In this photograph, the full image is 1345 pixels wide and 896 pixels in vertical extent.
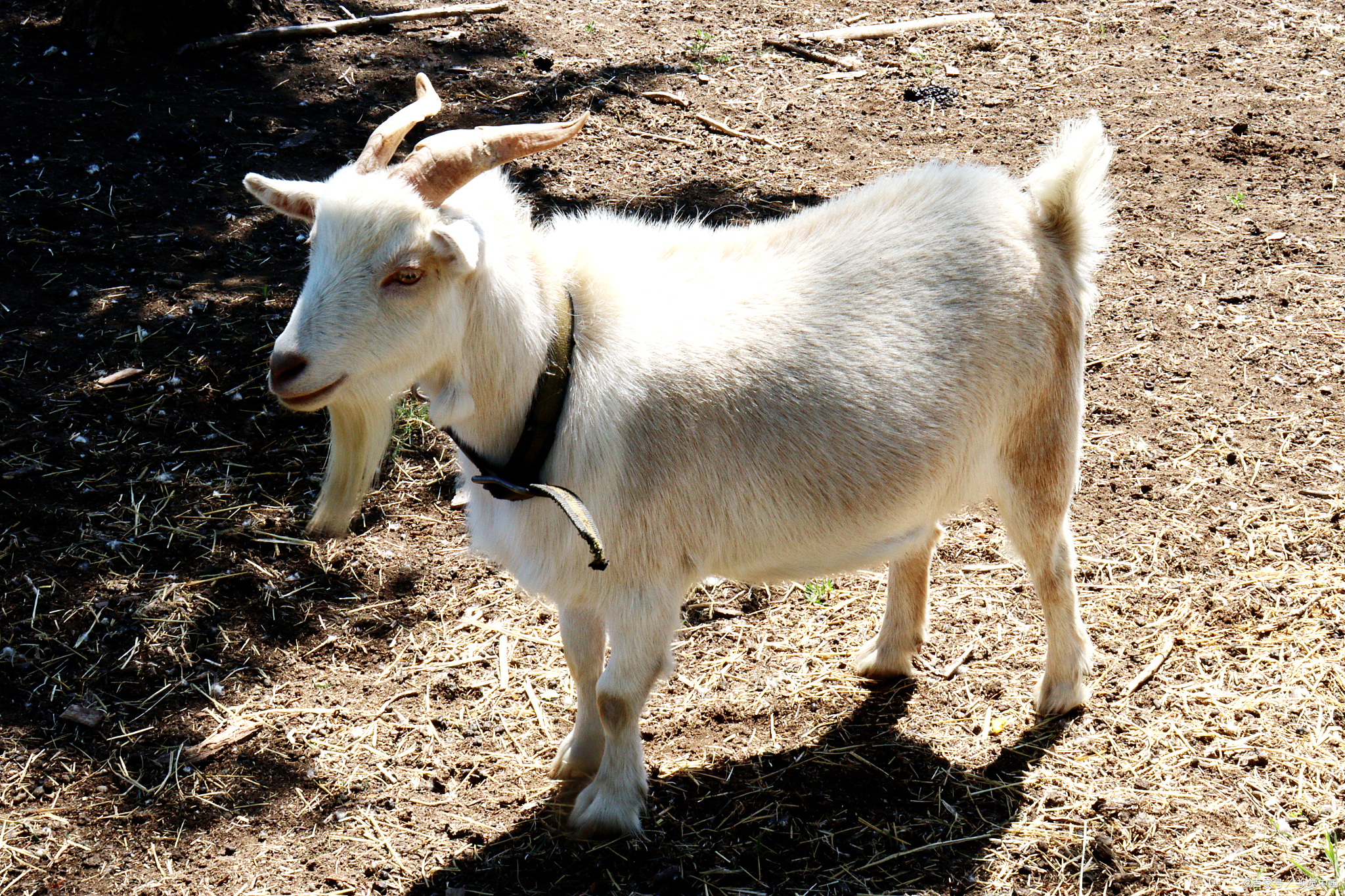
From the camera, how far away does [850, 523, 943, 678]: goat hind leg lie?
11.7 feet

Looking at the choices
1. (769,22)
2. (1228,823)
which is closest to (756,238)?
(1228,823)

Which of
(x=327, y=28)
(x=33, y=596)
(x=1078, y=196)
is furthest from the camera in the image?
(x=327, y=28)

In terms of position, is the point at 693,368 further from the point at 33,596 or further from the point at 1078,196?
the point at 33,596

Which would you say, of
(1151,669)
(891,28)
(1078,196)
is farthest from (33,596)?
(891,28)

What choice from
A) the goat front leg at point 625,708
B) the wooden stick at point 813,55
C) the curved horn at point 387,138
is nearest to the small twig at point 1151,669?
the goat front leg at point 625,708

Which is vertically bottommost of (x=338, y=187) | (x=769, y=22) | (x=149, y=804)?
(x=149, y=804)

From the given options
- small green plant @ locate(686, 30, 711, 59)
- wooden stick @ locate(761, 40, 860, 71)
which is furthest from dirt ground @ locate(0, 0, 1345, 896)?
small green plant @ locate(686, 30, 711, 59)

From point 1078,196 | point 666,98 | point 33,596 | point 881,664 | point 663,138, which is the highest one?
point 1078,196

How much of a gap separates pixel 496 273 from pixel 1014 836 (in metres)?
2.06

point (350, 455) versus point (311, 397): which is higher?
point (311, 397)

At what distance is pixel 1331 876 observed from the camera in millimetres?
2842

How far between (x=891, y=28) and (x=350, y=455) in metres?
6.41

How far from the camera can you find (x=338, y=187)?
2.44 m

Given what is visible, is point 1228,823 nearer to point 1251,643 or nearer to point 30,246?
point 1251,643
